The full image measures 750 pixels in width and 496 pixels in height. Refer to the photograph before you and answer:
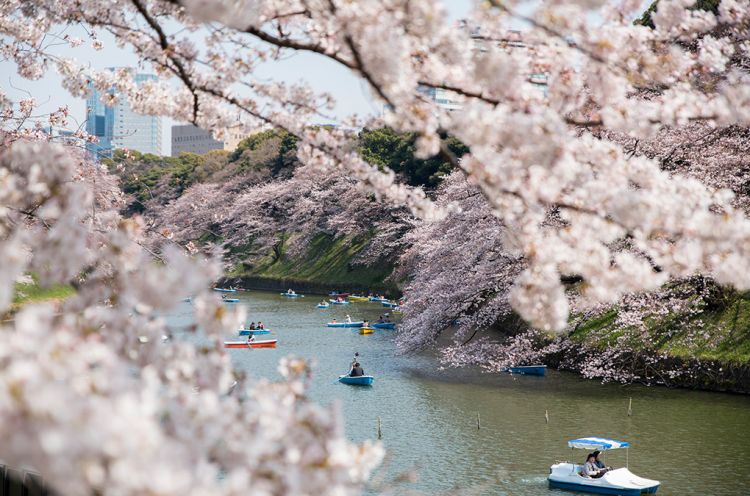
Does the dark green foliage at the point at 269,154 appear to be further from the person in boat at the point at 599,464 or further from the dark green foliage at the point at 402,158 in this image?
the person in boat at the point at 599,464

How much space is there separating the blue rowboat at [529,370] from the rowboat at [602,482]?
346 inches

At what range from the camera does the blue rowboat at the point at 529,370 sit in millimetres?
23594

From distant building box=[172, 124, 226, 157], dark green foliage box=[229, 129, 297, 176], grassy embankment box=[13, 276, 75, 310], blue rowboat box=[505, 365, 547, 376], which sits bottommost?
blue rowboat box=[505, 365, 547, 376]

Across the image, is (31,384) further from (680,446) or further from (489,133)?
(680,446)

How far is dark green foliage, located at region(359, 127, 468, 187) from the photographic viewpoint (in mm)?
47562

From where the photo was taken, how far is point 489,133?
12.0 feet

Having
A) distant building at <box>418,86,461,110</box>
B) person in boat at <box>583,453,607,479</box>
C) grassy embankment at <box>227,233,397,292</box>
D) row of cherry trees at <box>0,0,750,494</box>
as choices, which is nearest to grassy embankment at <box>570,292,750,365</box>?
person in boat at <box>583,453,607,479</box>

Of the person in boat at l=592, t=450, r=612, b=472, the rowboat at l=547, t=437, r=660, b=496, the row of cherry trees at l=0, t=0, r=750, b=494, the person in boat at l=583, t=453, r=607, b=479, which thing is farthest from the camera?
the person in boat at l=592, t=450, r=612, b=472

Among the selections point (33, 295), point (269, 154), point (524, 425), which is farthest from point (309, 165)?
point (269, 154)

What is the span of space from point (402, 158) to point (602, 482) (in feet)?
125

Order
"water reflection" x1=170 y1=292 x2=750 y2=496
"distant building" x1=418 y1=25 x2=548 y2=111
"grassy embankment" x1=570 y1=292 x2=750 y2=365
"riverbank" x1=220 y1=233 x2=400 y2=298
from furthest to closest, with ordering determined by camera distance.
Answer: "riverbank" x1=220 y1=233 x2=400 y2=298 → "grassy embankment" x1=570 y1=292 x2=750 y2=365 → "water reflection" x1=170 y1=292 x2=750 y2=496 → "distant building" x1=418 y1=25 x2=548 y2=111

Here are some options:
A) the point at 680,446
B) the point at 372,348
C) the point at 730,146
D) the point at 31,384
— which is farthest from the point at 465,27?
the point at 372,348

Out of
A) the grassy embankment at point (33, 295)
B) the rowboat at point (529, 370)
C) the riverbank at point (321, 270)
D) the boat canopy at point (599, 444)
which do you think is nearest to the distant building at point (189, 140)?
the riverbank at point (321, 270)

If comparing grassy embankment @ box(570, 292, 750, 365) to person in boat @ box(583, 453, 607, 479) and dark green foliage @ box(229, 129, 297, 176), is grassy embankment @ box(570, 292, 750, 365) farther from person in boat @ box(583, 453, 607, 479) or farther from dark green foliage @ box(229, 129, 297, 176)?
dark green foliage @ box(229, 129, 297, 176)
